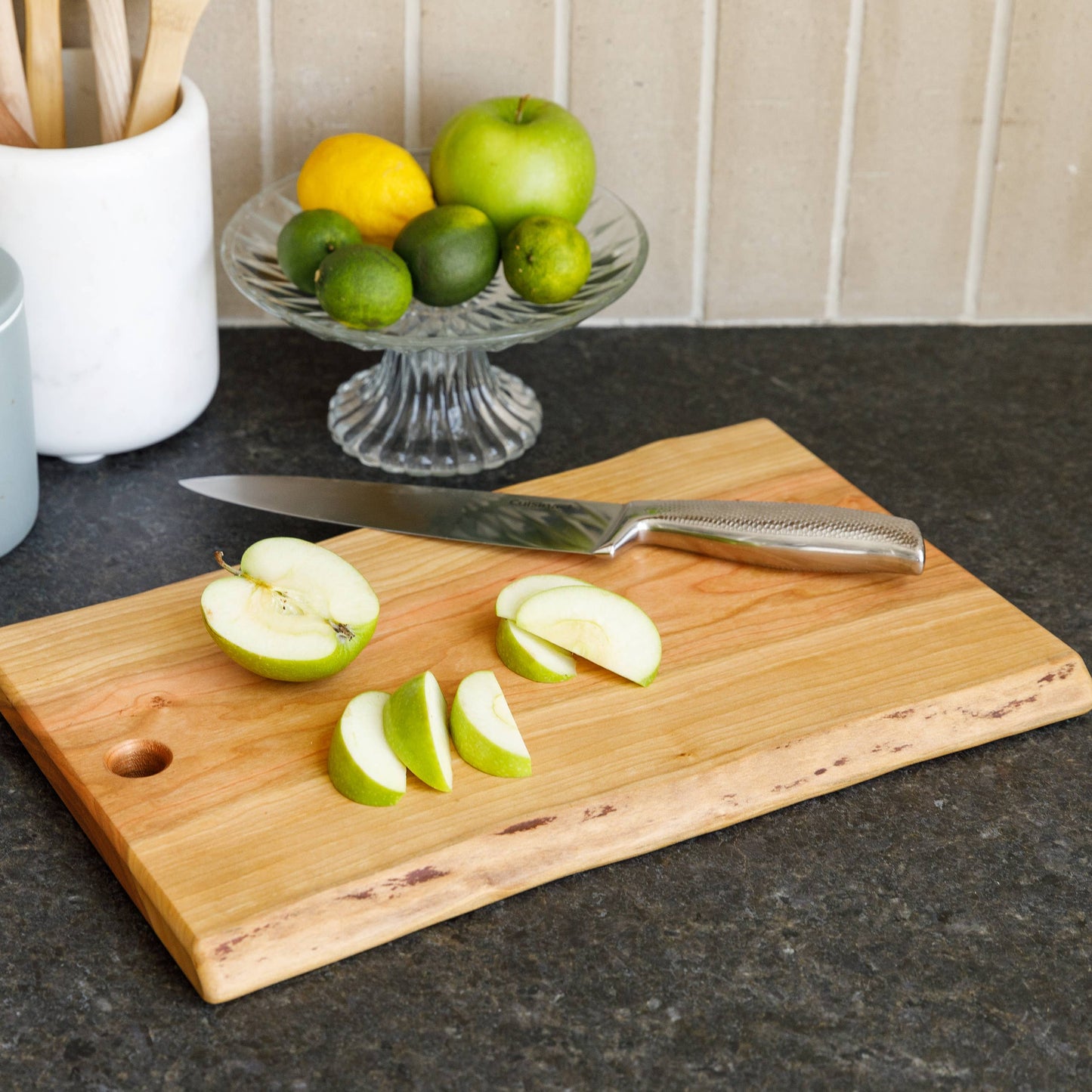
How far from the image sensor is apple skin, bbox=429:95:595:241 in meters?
1.07

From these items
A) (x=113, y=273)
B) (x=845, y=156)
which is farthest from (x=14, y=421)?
(x=845, y=156)

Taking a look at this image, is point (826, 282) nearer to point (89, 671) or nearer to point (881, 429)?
point (881, 429)

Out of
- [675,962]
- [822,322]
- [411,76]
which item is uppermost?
[411,76]

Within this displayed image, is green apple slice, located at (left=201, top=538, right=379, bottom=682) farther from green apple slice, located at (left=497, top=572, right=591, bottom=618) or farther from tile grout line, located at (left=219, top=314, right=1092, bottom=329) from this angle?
tile grout line, located at (left=219, top=314, right=1092, bottom=329)

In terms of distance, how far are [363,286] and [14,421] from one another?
0.26 metres

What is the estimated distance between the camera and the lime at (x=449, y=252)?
3.33 feet

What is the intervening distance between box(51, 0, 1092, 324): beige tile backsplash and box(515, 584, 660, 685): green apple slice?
0.54 meters

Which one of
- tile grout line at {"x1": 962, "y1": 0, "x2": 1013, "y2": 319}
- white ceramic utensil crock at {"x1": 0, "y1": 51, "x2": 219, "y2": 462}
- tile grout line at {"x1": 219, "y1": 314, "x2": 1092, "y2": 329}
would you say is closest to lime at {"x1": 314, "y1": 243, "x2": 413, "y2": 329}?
white ceramic utensil crock at {"x1": 0, "y1": 51, "x2": 219, "y2": 462}

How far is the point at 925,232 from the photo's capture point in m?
1.31

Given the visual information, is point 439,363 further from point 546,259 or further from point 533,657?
point 533,657

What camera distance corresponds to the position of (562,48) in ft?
3.96

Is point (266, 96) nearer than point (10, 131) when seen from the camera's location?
No

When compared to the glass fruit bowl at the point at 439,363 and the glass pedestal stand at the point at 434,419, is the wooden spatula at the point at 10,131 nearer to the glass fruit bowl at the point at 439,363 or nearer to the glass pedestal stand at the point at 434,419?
the glass fruit bowl at the point at 439,363

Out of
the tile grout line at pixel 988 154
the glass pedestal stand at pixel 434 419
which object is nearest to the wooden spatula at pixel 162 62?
the glass pedestal stand at pixel 434 419
